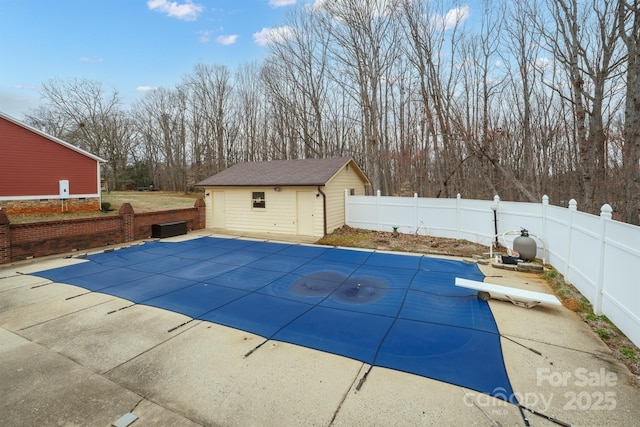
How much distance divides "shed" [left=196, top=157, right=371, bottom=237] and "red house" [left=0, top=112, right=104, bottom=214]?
7.20 meters

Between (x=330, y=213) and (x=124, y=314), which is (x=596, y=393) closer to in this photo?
(x=124, y=314)

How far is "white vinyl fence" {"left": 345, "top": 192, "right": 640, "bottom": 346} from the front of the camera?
3996mm

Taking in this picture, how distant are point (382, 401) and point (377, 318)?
189 cm

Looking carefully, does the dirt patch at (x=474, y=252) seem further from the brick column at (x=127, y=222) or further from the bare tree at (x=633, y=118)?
the brick column at (x=127, y=222)

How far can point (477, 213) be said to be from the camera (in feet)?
33.3

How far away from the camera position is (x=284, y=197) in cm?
1297

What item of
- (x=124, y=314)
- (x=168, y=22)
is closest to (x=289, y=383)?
(x=124, y=314)

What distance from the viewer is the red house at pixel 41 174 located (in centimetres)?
1349

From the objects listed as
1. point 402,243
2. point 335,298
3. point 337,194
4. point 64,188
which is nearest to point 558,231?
point 402,243

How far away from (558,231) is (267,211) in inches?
405

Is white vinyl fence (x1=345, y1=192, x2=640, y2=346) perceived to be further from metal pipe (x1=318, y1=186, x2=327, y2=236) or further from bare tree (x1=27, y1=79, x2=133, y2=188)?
bare tree (x1=27, y1=79, x2=133, y2=188)

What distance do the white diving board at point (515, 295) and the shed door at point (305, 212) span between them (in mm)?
7482

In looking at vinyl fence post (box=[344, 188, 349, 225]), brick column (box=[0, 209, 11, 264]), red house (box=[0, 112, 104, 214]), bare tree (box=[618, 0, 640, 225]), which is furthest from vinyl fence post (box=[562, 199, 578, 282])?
red house (box=[0, 112, 104, 214])

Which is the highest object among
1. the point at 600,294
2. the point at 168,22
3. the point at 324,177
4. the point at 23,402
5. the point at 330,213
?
the point at 168,22
